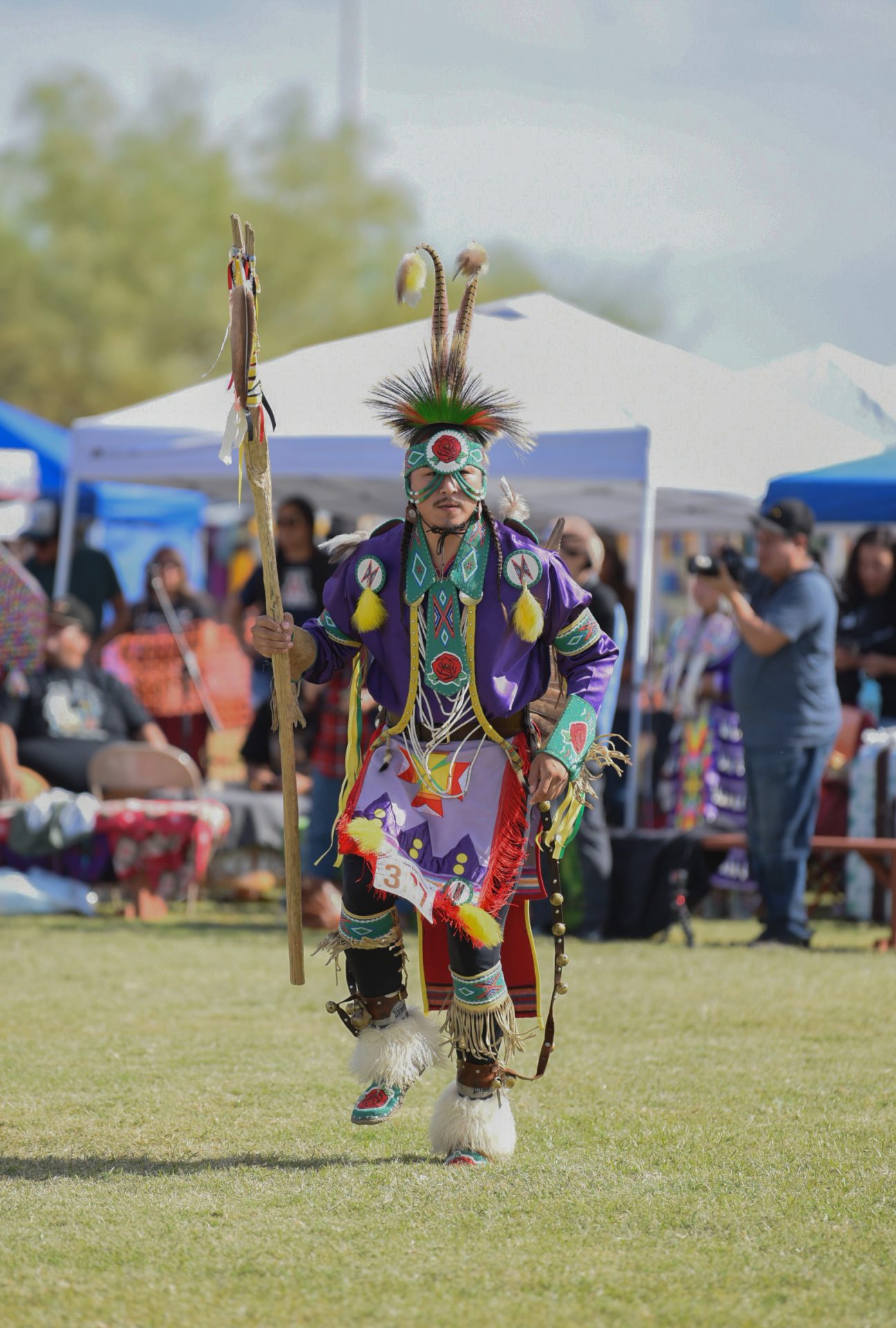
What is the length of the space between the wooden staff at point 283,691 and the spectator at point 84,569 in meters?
7.79

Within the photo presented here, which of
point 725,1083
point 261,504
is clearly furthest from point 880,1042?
point 261,504

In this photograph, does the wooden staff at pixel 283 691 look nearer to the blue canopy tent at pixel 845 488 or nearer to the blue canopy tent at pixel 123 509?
the blue canopy tent at pixel 845 488

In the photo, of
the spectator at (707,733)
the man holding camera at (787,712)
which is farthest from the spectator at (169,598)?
the man holding camera at (787,712)

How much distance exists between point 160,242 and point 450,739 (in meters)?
27.1

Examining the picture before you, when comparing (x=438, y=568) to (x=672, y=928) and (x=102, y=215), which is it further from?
(x=102, y=215)

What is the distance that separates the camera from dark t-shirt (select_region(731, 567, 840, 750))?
7234 millimetres

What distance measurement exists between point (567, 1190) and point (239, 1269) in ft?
2.80

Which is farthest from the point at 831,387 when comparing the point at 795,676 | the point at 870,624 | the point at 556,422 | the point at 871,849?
the point at 871,849

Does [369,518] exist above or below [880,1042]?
Result: above

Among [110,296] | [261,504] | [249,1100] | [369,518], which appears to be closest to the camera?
[261,504]

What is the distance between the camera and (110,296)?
94.7 feet

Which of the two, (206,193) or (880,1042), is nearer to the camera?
(880,1042)

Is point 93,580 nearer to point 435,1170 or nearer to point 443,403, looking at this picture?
point 443,403

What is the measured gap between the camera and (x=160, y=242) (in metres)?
29.5
